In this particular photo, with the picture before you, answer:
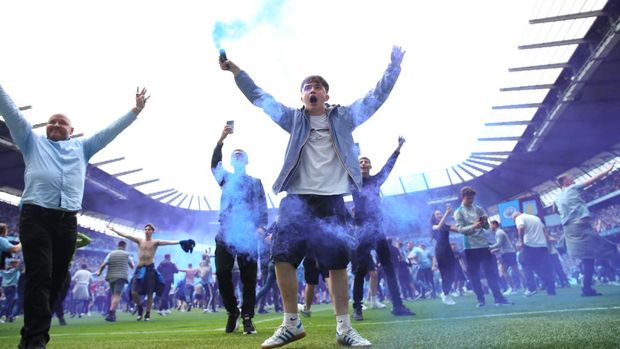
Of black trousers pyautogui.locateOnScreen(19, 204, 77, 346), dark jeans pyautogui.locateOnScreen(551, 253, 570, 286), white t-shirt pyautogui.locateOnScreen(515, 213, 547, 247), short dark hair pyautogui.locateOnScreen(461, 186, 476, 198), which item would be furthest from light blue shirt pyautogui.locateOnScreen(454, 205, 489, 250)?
dark jeans pyautogui.locateOnScreen(551, 253, 570, 286)

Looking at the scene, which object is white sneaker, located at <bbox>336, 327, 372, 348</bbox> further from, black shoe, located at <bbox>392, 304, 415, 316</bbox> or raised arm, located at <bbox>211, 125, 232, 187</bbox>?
black shoe, located at <bbox>392, 304, 415, 316</bbox>

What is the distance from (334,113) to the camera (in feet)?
12.9

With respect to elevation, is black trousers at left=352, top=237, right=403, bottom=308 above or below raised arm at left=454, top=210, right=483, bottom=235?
below

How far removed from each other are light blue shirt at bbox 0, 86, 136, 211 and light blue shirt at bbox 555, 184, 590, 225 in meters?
8.04

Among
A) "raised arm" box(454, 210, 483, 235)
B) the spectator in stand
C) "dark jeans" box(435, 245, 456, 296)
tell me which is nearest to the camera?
"raised arm" box(454, 210, 483, 235)

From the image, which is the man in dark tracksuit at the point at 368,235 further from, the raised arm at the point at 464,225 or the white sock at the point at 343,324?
the white sock at the point at 343,324

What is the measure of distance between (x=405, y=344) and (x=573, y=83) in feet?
53.7

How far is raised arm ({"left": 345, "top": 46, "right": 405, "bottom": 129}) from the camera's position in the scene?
3.89m

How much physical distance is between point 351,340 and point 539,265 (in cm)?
874

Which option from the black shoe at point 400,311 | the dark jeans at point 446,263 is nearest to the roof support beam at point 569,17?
the dark jeans at point 446,263

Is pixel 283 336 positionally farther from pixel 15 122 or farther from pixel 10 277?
pixel 10 277

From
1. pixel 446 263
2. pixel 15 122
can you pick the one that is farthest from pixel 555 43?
→ pixel 15 122

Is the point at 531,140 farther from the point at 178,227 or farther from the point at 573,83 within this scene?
the point at 178,227

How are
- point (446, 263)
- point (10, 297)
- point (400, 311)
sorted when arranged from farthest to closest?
1. point (10, 297)
2. point (446, 263)
3. point (400, 311)
